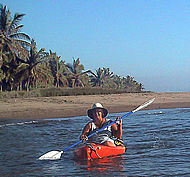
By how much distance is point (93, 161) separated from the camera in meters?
6.56

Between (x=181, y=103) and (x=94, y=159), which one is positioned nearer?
(x=94, y=159)

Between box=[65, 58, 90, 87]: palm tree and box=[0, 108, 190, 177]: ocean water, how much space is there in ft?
88.4

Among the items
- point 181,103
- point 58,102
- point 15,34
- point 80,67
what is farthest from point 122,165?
point 80,67

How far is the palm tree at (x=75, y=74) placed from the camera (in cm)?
3975

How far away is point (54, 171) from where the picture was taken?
5953 mm

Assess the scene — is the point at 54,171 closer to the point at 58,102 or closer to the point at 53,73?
the point at 58,102

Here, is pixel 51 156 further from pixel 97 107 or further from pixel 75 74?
pixel 75 74

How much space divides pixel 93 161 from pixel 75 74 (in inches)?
1337

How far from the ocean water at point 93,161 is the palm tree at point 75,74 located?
2694 centimetres

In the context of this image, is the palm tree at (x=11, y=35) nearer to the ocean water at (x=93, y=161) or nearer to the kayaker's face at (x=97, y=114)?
the ocean water at (x=93, y=161)

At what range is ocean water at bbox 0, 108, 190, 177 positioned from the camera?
591 centimetres

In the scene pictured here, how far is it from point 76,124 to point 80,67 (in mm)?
29708

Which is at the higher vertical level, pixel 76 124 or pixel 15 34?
pixel 15 34

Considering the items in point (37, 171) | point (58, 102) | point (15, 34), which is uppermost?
point (15, 34)
